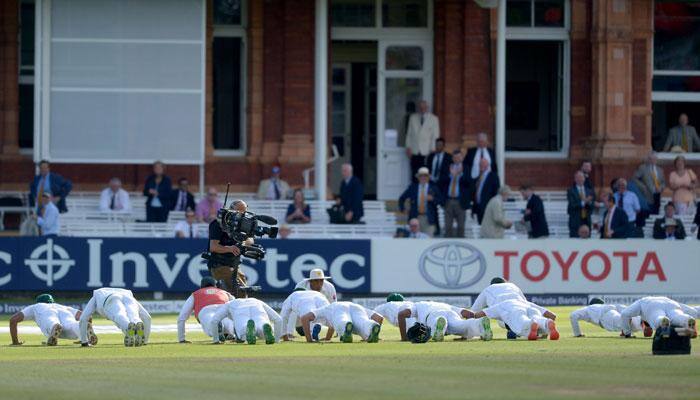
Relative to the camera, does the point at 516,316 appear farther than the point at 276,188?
No

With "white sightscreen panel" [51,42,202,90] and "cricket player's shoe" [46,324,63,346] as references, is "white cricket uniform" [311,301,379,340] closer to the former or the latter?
"cricket player's shoe" [46,324,63,346]

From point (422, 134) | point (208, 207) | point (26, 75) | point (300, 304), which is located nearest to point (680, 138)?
point (422, 134)

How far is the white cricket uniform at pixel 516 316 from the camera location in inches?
835

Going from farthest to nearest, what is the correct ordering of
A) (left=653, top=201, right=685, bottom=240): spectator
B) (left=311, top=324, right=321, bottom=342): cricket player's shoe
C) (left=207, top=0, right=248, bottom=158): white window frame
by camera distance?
1. (left=207, top=0, right=248, bottom=158): white window frame
2. (left=653, top=201, right=685, bottom=240): spectator
3. (left=311, top=324, right=321, bottom=342): cricket player's shoe

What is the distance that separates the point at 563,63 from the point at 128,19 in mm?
8452

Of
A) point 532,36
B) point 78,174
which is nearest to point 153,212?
point 78,174

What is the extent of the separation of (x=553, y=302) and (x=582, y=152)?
459 centimetres

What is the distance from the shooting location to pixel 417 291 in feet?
101

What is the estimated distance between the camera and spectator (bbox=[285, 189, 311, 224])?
31.2 m

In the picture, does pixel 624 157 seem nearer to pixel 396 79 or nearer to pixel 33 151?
pixel 396 79

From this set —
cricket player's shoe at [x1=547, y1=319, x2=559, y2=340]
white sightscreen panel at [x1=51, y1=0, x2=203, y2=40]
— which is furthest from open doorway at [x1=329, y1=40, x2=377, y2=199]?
cricket player's shoe at [x1=547, y1=319, x2=559, y2=340]

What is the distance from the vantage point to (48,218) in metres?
29.9

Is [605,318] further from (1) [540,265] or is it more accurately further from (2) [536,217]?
(2) [536,217]

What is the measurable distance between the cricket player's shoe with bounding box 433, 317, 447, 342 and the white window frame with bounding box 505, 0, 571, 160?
13577 millimetres
